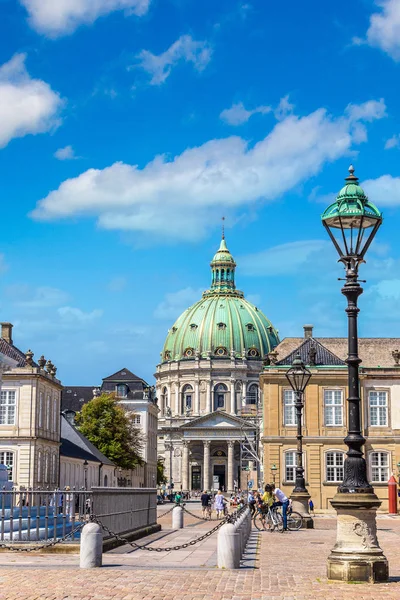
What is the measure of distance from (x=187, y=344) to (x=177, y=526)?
414ft

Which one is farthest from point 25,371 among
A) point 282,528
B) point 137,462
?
point 137,462

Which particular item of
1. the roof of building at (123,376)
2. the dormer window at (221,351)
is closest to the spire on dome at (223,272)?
the dormer window at (221,351)

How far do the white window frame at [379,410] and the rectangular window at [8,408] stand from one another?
66.7ft

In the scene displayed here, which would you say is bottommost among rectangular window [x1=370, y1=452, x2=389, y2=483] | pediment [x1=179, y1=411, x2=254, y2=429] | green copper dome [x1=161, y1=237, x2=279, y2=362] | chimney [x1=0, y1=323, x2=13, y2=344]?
rectangular window [x1=370, y1=452, x2=389, y2=483]

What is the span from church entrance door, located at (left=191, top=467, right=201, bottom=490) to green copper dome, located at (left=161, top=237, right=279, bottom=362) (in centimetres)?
1936

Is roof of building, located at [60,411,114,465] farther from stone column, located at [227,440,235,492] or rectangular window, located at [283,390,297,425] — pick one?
stone column, located at [227,440,235,492]

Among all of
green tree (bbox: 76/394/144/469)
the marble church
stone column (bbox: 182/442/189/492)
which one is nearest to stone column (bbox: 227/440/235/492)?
the marble church

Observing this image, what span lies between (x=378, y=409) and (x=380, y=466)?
326cm

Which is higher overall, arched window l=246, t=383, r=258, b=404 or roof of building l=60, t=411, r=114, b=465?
arched window l=246, t=383, r=258, b=404

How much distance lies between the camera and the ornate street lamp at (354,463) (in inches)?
583

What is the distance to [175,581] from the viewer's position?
15.5 m

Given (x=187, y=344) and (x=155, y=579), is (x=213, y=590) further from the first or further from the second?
(x=187, y=344)

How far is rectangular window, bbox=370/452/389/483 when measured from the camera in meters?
54.8

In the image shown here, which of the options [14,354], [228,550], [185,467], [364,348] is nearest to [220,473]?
[185,467]
